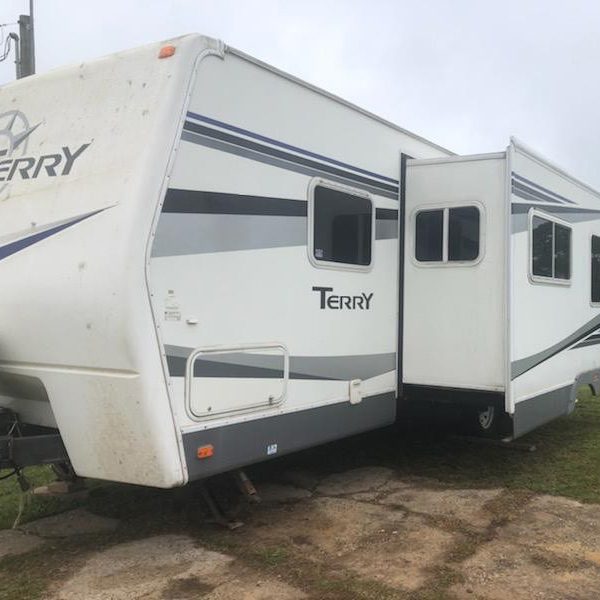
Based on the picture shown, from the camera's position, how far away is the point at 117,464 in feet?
13.0

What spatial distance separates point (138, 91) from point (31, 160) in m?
0.84

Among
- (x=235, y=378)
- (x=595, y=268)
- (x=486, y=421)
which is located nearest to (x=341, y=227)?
(x=235, y=378)

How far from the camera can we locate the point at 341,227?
536 centimetres

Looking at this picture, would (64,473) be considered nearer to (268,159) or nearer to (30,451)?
(30,451)

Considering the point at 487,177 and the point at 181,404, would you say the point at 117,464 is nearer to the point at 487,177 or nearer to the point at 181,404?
the point at 181,404

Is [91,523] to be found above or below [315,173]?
below

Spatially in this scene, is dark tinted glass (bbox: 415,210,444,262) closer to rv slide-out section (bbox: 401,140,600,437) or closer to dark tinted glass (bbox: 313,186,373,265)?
rv slide-out section (bbox: 401,140,600,437)

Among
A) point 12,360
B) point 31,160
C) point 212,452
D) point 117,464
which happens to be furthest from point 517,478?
point 31,160

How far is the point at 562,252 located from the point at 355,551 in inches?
151

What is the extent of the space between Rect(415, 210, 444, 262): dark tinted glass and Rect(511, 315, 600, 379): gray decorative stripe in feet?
3.62

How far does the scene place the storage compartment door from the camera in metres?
4.09

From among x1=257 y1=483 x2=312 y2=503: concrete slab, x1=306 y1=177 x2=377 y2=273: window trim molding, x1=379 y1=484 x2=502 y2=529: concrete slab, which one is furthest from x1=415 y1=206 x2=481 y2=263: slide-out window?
x1=257 y1=483 x2=312 y2=503: concrete slab

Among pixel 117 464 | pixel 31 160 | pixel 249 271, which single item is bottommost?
pixel 117 464

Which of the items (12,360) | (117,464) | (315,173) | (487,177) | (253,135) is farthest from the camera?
(487,177)
